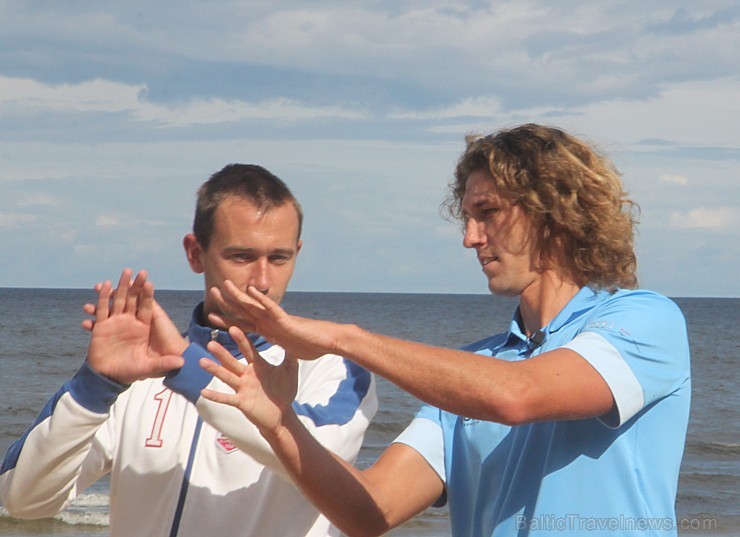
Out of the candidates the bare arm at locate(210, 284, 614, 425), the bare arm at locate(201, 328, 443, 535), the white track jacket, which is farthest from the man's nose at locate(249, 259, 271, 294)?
the bare arm at locate(210, 284, 614, 425)

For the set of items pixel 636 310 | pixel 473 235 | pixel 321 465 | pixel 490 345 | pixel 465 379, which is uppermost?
pixel 473 235

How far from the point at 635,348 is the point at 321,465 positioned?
0.99 meters

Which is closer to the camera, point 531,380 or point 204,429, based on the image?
point 531,380

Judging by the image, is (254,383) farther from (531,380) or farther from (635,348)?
(635,348)

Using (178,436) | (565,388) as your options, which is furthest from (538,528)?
(178,436)

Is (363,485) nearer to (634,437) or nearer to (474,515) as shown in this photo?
(474,515)

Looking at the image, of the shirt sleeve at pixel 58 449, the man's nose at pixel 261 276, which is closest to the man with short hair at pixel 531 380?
the man's nose at pixel 261 276

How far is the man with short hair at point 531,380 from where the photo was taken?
2.66m

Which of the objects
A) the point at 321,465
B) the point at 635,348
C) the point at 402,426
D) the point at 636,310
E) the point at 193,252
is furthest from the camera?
the point at 402,426

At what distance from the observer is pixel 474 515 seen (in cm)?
319

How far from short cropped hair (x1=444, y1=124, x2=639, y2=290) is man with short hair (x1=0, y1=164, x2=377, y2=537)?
0.74 metres

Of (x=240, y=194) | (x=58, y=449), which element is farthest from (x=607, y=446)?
(x=58, y=449)

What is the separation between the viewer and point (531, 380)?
2.68 meters

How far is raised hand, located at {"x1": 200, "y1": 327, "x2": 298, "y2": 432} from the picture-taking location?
281cm
